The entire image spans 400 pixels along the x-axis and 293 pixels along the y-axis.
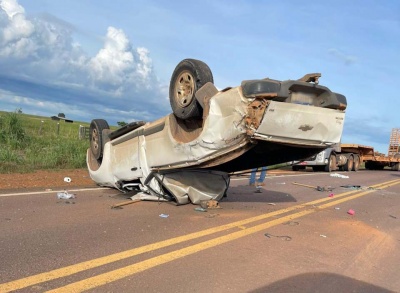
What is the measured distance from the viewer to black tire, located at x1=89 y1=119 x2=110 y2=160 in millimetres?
8391

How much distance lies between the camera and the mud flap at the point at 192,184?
6.79 meters

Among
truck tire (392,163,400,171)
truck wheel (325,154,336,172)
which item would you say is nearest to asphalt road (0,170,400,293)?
truck wheel (325,154,336,172)

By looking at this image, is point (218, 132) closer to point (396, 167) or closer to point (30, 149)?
point (30, 149)

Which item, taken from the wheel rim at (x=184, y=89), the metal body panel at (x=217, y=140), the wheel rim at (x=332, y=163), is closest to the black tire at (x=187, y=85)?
the wheel rim at (x=184, y=89)

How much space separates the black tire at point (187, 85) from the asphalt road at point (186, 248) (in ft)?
5.48

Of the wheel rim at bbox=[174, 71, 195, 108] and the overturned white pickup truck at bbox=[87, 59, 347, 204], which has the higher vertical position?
the wheel rim at bbox=[174, 71, 195, 108]

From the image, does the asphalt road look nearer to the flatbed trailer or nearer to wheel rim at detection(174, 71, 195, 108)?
wheel rim at detection(174, 71, 195, 108)

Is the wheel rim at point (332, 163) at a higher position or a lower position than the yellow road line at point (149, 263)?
higher

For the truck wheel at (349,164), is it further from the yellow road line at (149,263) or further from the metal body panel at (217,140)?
the yellow road line at (149,263)

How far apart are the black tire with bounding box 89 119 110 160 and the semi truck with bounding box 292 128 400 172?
11.8 meters

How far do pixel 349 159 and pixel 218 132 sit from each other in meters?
22.1

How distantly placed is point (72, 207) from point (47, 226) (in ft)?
4.48

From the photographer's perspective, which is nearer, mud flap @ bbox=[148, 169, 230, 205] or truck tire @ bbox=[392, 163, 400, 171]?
mud flap @ bbox=[148, 169, 230, 205]

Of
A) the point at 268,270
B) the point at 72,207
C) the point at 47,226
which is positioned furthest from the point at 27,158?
the point at 268,270
